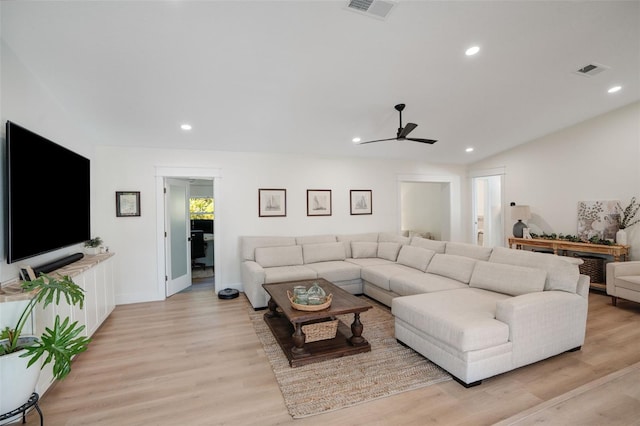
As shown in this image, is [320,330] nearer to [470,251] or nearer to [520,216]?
[470,251]

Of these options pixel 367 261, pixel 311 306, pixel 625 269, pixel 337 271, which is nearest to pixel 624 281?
pixel 625 269

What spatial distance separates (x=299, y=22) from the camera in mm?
2455

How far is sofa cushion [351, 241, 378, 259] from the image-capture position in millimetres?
5566

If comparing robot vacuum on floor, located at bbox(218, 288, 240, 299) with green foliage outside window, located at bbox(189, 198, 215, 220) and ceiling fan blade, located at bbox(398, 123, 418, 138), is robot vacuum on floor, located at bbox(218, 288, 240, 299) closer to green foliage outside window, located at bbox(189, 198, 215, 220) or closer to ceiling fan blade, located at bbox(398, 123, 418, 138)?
ceiling fan blade, located at bbox(398, 123, 418, 138)

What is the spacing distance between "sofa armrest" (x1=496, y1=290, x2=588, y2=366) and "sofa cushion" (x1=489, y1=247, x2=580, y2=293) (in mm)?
90

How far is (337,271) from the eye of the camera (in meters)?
4.72

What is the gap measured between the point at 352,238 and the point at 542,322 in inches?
137

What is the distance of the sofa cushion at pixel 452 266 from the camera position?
3.71m

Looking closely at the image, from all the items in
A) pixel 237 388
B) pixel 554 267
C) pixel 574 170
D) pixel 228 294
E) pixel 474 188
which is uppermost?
pixel 574 170

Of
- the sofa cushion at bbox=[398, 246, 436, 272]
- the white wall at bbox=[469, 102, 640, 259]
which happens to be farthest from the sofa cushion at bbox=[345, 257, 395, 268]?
the white wall at bbox=[469, 102, 640, 259]

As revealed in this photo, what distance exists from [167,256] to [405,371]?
13.0 ft

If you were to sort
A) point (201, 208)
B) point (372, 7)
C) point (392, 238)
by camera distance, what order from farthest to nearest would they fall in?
point (201, 208) → point (392, 238) → point (372, 7)

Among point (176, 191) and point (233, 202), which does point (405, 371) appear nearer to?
point (233, 202)

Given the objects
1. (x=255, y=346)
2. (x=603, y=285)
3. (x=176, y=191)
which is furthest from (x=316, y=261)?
(x=603, y=285)
